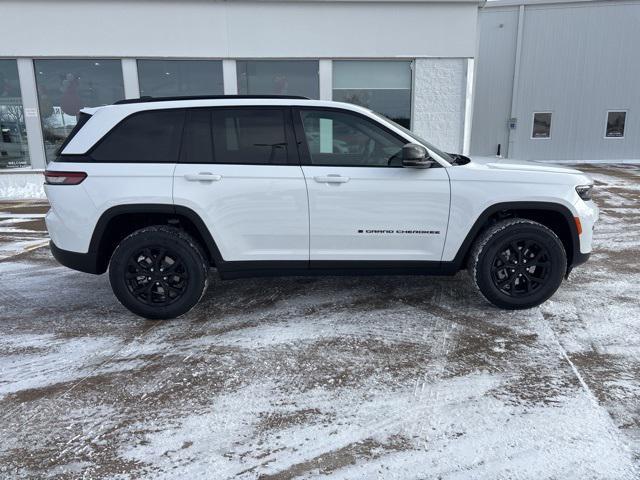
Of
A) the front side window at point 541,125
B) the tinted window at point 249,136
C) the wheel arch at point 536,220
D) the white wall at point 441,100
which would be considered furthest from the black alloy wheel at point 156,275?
the front side window at point 541,125

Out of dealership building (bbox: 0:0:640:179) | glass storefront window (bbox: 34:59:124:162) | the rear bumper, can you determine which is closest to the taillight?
the rear bumper

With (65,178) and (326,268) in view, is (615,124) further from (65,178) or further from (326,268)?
(65,178)

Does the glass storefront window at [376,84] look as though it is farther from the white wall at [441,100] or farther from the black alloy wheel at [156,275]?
the black alloy wheel at [156,275]

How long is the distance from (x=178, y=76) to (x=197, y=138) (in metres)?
8.69

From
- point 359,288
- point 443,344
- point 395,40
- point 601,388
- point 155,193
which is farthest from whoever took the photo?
point 395,40

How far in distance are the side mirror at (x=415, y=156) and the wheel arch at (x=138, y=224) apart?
1.72 meters

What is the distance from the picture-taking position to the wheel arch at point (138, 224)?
3926 millimetres

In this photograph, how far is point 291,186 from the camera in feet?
12.8

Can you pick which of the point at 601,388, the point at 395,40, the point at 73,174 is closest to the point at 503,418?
the point at 601,388

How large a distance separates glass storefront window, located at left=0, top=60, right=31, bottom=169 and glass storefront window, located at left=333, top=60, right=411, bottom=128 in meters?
7.83

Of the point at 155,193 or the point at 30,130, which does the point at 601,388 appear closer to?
the point at 155,193

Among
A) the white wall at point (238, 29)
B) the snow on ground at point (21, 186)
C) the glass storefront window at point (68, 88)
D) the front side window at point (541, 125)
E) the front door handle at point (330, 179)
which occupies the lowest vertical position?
the snow on ground at point (21, 186)

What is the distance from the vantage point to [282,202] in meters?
3.94

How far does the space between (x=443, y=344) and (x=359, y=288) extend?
4.43ft
